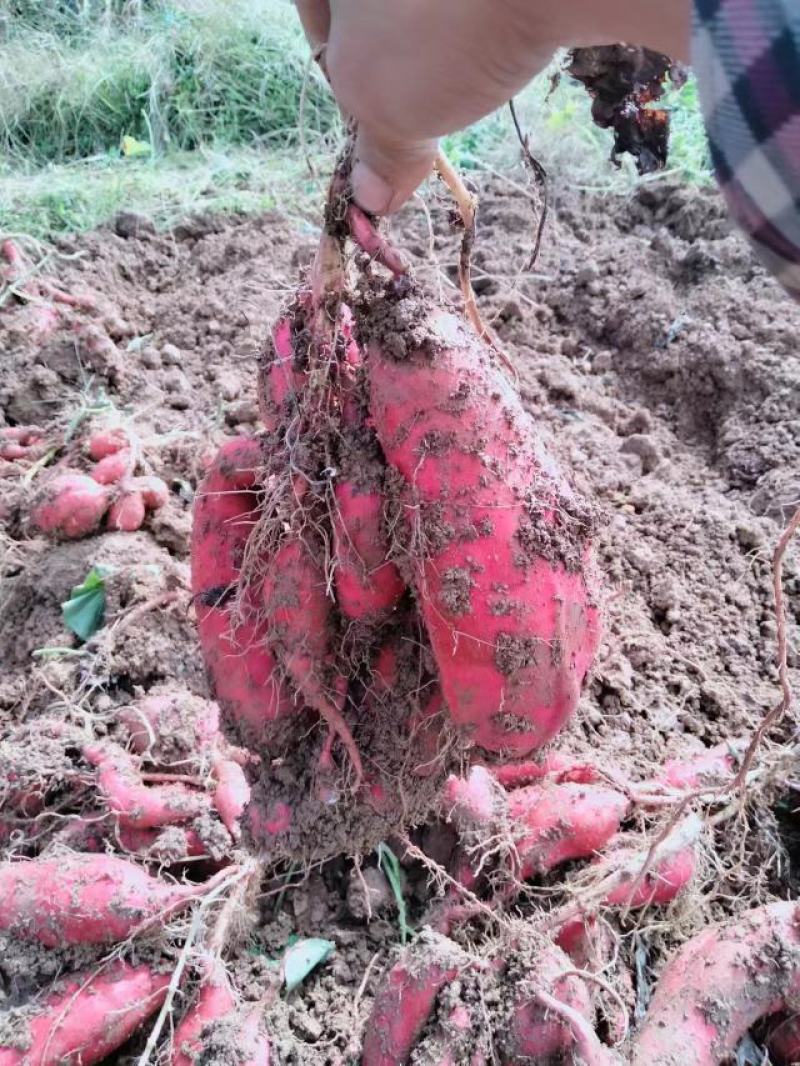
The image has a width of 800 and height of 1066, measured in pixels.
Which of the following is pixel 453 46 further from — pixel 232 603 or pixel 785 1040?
pixel 785 1040

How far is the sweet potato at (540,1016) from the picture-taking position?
4.09 feet

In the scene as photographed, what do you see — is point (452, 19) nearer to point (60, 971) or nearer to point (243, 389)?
point (60, 971)

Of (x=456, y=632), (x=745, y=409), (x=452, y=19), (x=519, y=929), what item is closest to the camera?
(x=452, y=19)

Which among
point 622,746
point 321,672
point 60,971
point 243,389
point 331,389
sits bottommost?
point 60,971

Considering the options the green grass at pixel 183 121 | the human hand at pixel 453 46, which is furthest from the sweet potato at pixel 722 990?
the green grass at pixel 183 121

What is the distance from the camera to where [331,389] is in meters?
1.15

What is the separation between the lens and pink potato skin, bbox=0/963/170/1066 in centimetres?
129

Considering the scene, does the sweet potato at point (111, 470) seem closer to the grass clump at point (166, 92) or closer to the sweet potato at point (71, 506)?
the sweet potato at point (71, 506)

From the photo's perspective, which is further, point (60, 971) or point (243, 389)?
point (243, 389)

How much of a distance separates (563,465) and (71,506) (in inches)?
47.5

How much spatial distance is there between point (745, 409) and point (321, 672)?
169cm

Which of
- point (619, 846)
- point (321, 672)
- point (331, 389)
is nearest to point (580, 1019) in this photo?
point (619, 846)

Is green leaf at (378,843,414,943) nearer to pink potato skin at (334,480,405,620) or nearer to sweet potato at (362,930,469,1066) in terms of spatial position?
sweet potato at (362,930,469,1066)

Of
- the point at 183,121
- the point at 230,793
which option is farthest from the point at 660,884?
the point at 183,121
